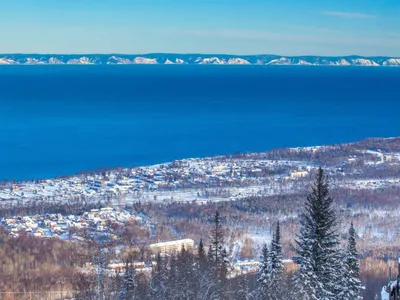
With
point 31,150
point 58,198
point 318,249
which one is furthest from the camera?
point 31,150

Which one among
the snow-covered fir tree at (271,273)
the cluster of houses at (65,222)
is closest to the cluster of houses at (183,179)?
the cluster of houses at (65,222)

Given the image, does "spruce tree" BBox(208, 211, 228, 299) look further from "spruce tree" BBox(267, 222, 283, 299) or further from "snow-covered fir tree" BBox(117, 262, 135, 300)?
"snow-covered fir tree" BBox(117, 262, 135, 300)

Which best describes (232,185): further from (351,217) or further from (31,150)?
(31,150)

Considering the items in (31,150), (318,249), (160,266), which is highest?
(318,249)

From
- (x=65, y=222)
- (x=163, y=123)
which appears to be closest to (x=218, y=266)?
(x=65, y=222)

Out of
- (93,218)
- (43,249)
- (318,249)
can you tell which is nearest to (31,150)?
(93,218)
